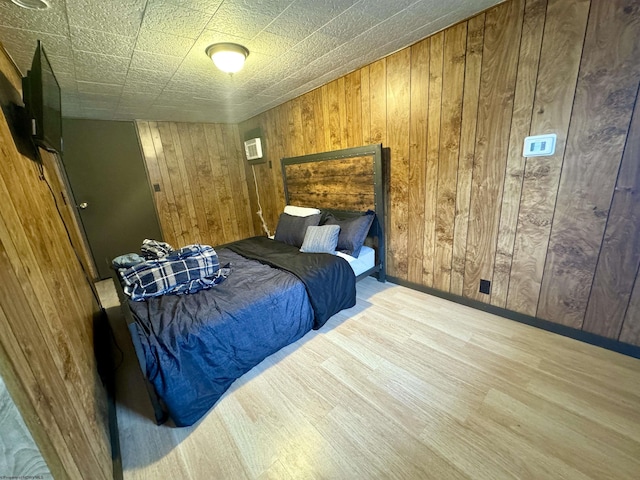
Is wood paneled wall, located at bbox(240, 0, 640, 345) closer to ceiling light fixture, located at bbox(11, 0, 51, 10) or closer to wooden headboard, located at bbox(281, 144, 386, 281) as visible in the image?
wooden headboard, located at bbox(281, 144, 386, 281)

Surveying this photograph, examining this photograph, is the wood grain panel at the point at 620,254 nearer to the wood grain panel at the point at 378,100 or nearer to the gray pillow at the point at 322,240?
the wood grain panel at the point at 378,100

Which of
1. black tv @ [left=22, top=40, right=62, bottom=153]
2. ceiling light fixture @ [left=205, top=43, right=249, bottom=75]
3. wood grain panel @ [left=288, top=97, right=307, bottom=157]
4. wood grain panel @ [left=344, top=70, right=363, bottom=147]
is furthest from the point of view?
wood grain panel @ [left=288, top=97, right=307, bottom=157]

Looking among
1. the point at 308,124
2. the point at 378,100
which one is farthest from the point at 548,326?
the point at 308,124

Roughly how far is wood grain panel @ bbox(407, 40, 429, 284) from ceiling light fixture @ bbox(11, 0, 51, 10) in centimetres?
236

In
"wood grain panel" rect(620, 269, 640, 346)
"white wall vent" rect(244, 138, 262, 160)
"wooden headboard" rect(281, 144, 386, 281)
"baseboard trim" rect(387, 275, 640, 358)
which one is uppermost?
"white wall vent" rect(244, 138, 262, 160)

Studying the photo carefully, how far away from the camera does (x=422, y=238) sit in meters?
2.47

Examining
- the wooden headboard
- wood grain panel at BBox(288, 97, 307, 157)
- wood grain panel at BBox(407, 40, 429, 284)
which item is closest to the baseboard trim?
wood grain panel at BBox(407, 40, 429, 284)

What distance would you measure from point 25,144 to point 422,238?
2.96 m

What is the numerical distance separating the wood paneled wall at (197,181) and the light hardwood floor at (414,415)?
8.98 ft

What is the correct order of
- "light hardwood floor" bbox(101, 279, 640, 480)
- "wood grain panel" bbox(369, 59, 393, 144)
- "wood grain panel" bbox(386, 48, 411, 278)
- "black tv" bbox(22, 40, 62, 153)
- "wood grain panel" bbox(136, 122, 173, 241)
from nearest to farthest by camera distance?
"light hardwood floor" bbox(101, 279, 640, 480), "black tv" bbox(22, 40, 62, 153), "wood grain panel" bbox(386, 48, 411, 278), "wood grain panel" bbox(369, 59, 393, 144), "wood grain panel" bbox(136, 122, 173, 241)

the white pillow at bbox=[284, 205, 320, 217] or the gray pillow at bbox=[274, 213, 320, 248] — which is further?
the white pillow at bbox=[284, 205, 320, 217]

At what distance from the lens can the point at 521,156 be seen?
178 cm

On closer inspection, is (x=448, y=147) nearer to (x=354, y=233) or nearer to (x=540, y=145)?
(x=540, y=145)

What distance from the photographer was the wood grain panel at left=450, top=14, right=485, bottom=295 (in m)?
1.82
